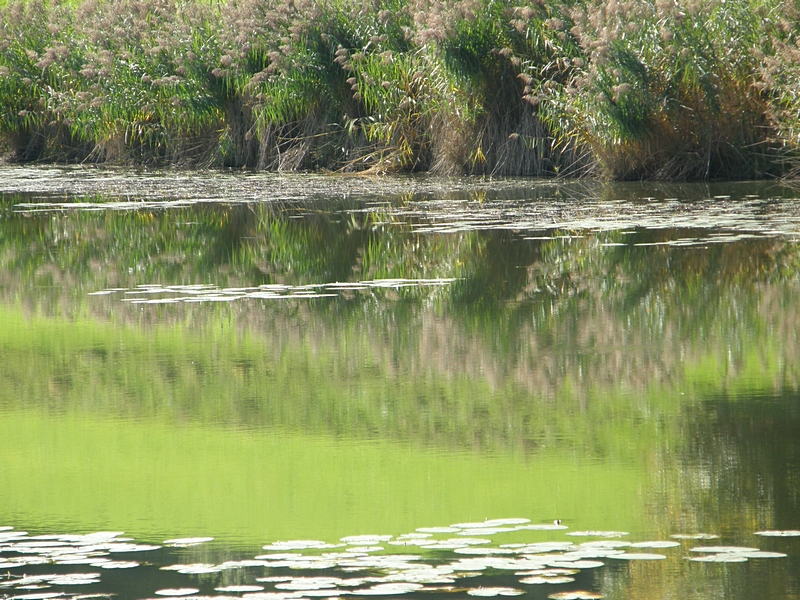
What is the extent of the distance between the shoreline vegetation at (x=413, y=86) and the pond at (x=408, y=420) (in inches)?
118

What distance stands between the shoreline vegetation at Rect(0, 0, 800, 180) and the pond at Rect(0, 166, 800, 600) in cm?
300

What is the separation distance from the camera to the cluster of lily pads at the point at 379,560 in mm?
1948

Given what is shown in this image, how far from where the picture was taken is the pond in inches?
81.1

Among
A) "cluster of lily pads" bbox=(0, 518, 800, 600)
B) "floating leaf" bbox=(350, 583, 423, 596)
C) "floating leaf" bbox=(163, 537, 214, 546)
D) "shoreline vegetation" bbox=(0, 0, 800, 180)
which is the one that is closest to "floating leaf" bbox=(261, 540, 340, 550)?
"cluster of lily pads" bbox=(0, 518, 800, 600)

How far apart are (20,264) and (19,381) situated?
2.57 m

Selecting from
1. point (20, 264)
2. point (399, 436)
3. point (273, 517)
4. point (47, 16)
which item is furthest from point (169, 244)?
point (47, 16)

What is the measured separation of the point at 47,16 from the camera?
14.4 meters

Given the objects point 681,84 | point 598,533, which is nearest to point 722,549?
point 598,533

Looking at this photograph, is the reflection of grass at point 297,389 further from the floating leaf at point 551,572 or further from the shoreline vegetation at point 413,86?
Answer: the shoreline vegetation at point 413,86

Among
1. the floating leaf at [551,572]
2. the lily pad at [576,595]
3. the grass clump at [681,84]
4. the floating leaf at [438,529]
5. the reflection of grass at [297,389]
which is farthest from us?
the grass clump at [681,84]

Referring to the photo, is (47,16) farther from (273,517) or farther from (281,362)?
(273,517)

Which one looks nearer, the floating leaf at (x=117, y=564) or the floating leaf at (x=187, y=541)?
the floating leaf at (x=117, y=564)

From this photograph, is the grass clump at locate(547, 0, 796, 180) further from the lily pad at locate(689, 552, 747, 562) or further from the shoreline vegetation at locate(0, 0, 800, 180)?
the lily pad at locate(689, 552, 747, 562)

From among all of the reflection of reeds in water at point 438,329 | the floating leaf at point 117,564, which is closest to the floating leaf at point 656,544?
the reflection of reeds in water at point 438,329
